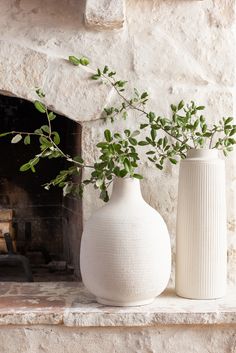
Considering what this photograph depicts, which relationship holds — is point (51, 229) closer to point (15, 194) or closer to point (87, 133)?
point (15, 194)

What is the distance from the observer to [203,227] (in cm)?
198

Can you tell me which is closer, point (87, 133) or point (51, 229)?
point (87, 133)

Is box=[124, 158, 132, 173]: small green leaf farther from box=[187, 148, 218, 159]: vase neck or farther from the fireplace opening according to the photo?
the fireplace opening

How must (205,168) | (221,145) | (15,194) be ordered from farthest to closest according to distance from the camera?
(15,194) → (221,145) → (205,168)

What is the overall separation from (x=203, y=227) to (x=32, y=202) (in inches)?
37.0

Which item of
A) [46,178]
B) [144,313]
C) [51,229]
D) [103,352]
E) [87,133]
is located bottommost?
[103,352]

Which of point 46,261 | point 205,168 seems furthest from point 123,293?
point 46,261

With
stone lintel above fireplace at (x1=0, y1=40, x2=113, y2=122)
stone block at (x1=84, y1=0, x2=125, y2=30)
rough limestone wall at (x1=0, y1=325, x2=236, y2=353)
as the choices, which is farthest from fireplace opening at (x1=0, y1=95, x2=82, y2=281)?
rough limestone wall at (x1=0, y1=325, x2=236, y2=353)

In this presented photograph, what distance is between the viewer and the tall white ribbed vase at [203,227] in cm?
198

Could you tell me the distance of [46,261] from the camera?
105 inches

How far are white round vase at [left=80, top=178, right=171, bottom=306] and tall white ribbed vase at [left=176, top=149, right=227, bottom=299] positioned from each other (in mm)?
108

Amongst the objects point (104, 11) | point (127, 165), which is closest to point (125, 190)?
point (127, 165)

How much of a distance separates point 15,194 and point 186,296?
979 millimetres

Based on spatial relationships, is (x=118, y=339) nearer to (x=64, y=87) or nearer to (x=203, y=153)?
(x=203, y=153)
